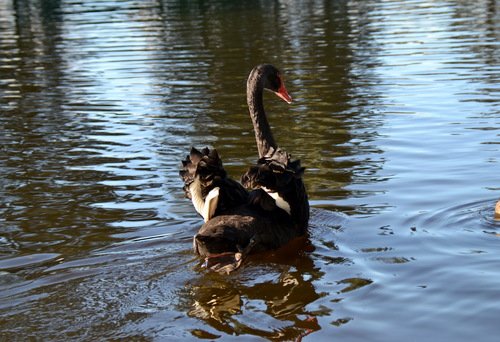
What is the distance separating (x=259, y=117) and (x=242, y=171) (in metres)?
1.33

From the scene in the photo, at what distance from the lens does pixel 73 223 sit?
7660 millimetres

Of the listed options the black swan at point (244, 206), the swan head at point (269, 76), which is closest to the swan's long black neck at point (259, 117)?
the swan head at point (269, 76)

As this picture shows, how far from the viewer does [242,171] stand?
9.09 m

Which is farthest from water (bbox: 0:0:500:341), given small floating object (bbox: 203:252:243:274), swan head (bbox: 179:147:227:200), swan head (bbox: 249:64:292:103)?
swan head (bbox: 249:64:292:103)

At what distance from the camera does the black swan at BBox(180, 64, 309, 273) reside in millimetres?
6223

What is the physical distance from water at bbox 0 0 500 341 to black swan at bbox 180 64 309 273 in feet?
0.58

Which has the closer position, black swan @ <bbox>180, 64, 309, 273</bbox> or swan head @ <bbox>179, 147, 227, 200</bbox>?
black swan @ <bbox>180, 64, 309, 273</bbox>

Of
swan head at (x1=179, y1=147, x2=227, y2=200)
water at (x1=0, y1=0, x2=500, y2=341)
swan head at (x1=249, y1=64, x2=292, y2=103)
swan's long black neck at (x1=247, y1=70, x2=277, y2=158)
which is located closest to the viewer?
water at (x1=0, y1=0, x2=500, y2=341)

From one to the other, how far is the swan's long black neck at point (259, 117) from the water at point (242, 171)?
2.26 feet

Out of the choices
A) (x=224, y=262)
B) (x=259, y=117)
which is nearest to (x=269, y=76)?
(x=259, y=117)

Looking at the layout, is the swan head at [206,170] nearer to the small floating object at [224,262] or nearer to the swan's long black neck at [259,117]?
the small floating object at [224,262]

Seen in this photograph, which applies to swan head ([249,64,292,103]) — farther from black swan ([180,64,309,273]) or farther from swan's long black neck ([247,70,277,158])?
black swan ([180,64,309,273])

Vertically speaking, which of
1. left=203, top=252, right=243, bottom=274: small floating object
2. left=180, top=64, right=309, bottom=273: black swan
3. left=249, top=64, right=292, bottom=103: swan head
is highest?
left=249, top=64, right=292, bottom=103: swan head

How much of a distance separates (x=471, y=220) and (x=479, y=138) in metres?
2.94
